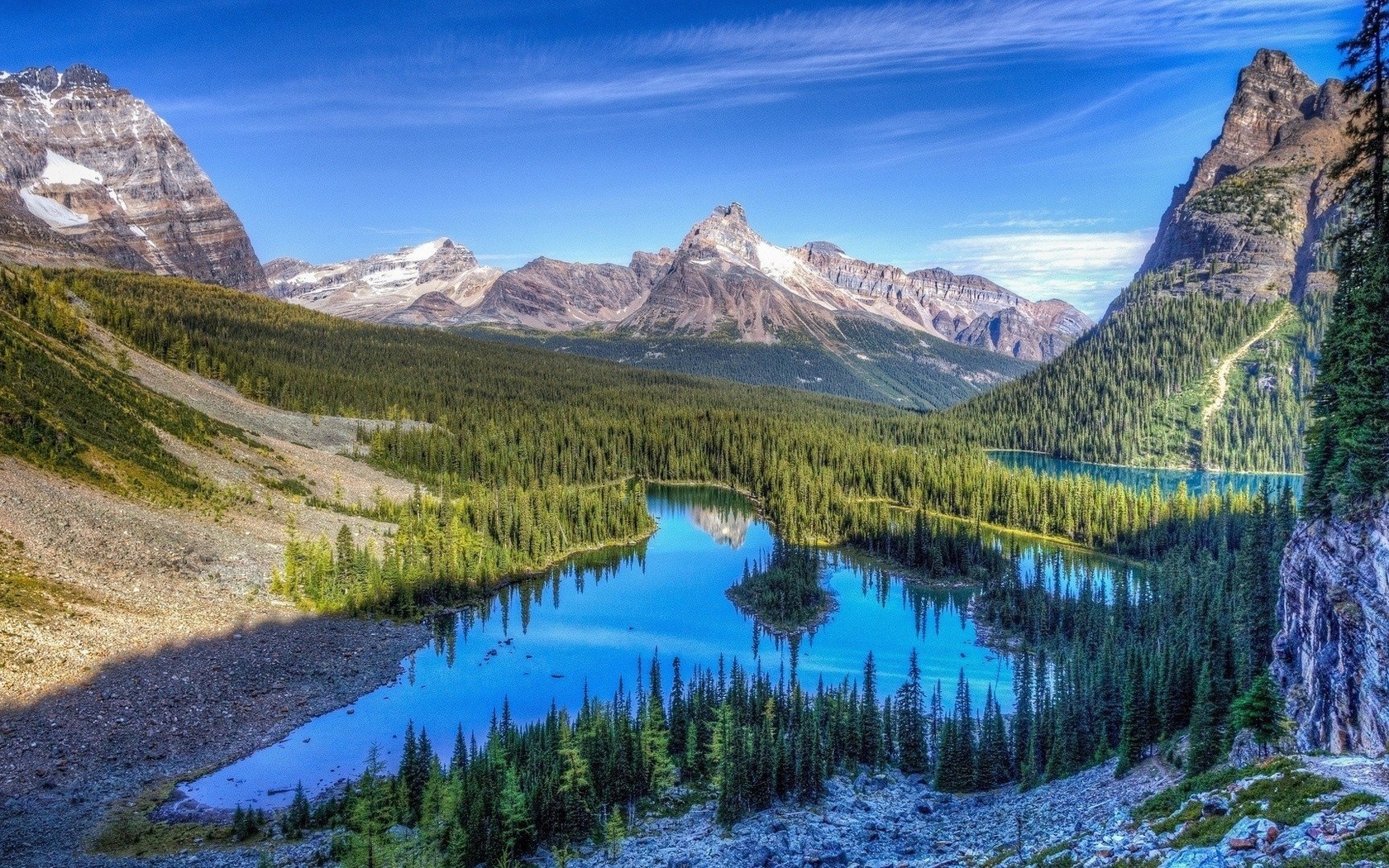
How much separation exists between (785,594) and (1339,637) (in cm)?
5959

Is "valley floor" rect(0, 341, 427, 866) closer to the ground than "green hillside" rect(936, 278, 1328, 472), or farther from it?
closer to the ground

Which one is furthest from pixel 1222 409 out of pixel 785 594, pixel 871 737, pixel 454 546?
pixel 454 546

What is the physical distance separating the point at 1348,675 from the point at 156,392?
409 ft

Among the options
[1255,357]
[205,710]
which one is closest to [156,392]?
[205,710]

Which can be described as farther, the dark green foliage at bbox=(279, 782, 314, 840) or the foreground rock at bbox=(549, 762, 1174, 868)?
the dark green foliage at bbox=(279, 782, 314, 840)

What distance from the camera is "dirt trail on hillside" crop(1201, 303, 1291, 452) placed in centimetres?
18288

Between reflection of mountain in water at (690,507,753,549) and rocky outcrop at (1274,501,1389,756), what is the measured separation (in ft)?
284

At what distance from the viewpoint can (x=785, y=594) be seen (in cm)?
8650

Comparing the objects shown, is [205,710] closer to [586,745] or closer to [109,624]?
[109,624]

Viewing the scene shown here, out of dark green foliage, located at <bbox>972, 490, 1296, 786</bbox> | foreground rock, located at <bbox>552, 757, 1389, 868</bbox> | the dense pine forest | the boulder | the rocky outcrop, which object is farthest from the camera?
the dense pine forest

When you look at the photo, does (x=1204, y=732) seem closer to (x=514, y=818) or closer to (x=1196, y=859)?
(x=1196, y=859)

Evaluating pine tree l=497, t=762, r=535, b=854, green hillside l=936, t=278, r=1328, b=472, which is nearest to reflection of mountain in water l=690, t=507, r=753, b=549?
pine tree l=497, t=762, r=535, b=854

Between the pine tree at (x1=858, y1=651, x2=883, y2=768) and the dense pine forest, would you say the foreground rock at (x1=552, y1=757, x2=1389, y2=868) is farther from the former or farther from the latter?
the dense pine forest

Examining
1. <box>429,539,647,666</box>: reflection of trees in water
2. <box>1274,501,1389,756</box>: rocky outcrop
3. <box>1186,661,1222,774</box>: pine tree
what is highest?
<box>1274,501,1389,756</box>: rocky outcrop
